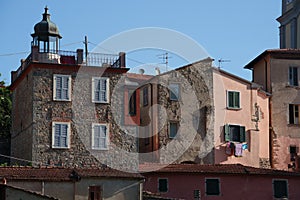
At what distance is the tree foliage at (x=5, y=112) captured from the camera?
6231cm

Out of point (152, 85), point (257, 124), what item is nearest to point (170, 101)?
point (152, 85)

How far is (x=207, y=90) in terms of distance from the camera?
58406mm

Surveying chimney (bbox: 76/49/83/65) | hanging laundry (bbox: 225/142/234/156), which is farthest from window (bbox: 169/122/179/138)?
chimney (bbox: 76/49/83/65)

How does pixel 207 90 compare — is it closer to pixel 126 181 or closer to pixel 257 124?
pixel 257 124

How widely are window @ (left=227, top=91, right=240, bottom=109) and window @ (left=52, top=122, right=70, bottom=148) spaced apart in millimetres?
14399

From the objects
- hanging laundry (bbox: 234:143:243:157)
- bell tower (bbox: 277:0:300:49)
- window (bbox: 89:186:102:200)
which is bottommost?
window (bbox: 89:186:102:200)

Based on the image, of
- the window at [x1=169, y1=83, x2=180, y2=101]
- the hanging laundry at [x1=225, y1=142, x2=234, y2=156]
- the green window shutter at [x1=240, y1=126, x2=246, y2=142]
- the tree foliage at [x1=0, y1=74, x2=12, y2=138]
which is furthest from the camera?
the tree foliage at [x1=0, y1=74, x2=12, y2=138]

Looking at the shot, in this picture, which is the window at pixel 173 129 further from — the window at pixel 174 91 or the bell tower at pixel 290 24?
the bell tower at pixel 290 24

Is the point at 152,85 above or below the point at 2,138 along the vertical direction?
above

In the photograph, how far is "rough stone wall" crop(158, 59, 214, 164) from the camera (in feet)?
185

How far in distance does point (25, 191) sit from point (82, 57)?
13942mm

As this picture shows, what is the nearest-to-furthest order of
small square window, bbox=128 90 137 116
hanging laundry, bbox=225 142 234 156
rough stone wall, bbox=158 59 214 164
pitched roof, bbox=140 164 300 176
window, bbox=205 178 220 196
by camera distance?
pitched roof, bbox=140 164 300 176, window, bbox=205 178 220 196, small square window, bbox=128 90 137 116, rough stone wall, bbox=158 59 214 164, hanging laundry, bbox=225 142 234 156

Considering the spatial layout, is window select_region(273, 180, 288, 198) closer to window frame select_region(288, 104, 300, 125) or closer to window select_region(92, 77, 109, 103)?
→ window frame select_region(288, 104, 300, 125)

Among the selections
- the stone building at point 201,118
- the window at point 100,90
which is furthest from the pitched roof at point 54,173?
the stone building at point 201,118
